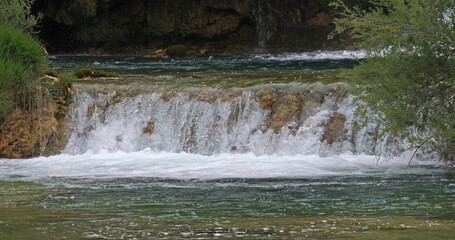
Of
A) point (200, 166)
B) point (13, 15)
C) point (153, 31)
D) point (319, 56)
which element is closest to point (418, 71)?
point (200, 166)

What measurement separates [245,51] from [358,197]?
1913cm

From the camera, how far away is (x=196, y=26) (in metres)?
28.0

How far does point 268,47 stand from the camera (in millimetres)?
27766

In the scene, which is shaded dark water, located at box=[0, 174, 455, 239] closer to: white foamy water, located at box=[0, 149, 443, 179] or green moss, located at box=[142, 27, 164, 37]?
white foamy water, located at box=[0, 149, 443, 179]

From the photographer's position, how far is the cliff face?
90.7ft

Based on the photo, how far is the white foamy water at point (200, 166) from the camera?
1083cm

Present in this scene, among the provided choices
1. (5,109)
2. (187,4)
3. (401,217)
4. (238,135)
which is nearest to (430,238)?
(401,217)

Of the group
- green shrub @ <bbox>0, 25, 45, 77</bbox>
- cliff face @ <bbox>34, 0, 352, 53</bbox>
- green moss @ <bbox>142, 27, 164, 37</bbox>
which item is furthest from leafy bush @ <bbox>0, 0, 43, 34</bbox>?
green moss @ <bbox>142, 27, 164, 37</bbox>

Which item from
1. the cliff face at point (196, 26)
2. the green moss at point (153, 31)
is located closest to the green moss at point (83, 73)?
the cliff face at point (196, 26)

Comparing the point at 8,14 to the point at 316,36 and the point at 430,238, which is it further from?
the point at 316,36

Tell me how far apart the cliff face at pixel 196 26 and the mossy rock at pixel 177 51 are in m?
1.19

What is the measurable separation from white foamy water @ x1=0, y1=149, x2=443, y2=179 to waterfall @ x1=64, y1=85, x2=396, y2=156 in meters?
0.31

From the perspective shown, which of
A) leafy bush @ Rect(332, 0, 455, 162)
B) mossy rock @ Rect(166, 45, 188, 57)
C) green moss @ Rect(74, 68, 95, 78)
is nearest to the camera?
leafy bush @ Rect(332, 0, 455, 162)

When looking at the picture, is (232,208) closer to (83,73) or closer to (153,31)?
(83,73)
